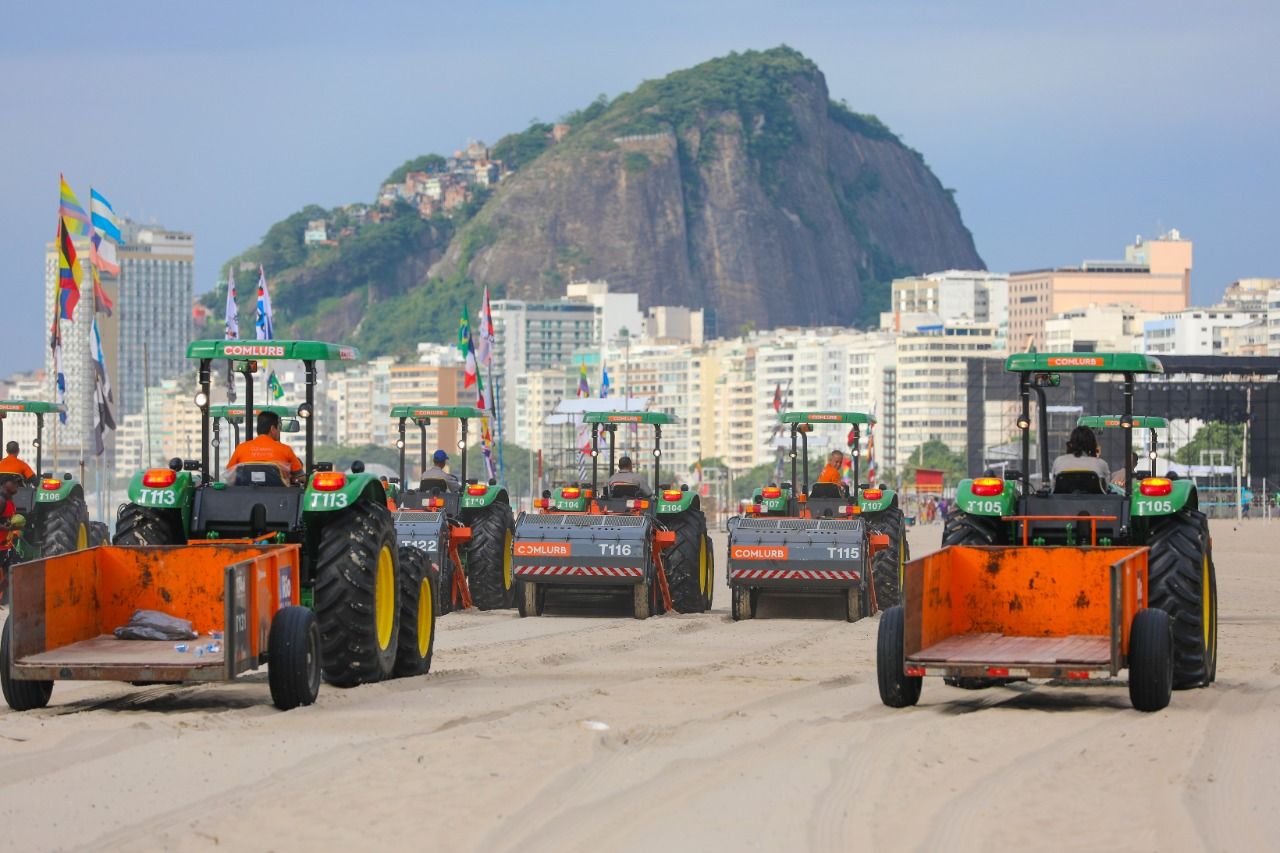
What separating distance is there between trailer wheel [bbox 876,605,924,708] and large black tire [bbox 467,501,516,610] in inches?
426

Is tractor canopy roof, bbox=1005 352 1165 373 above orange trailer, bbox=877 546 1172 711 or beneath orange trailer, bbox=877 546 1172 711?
above

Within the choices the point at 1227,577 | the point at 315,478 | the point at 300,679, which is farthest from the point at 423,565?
the point at 1227,577

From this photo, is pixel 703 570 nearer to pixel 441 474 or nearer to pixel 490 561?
pixel 490 561

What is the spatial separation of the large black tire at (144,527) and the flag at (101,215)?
85.1 ft

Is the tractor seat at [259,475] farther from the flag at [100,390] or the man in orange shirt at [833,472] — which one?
the flag at [100,390]

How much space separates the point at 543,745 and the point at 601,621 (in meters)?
10.6

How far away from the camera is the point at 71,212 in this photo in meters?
36.7

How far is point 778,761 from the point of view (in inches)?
380

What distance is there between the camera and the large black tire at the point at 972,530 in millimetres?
13180

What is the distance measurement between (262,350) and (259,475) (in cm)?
80

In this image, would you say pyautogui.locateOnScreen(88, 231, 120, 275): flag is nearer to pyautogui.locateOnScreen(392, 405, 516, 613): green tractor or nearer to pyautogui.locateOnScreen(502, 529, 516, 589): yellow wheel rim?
pyautogui.locateOnScreen(392, 405, 516, 613): green tractor

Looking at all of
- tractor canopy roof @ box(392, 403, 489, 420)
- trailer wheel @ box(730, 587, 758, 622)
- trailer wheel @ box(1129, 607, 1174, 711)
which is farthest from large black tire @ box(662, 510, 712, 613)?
trailer wheel @ box(1129, 607, 1174, 711)

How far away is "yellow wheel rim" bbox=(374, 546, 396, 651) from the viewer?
13.0m

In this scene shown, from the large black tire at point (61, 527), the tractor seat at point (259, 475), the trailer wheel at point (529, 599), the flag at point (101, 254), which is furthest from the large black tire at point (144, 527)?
the flag at point (101, 254)
